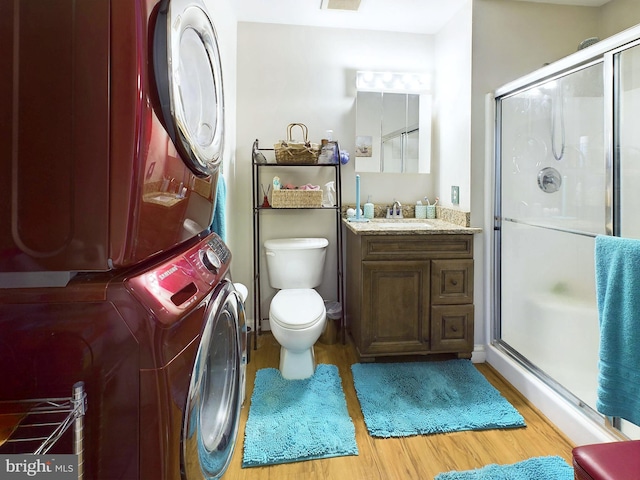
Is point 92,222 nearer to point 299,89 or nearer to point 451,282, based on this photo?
point 451,282

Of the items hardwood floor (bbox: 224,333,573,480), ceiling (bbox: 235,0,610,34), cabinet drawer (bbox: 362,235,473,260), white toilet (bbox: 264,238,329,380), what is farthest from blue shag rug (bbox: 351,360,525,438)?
ceiling (bbox: 235,0,610,34)

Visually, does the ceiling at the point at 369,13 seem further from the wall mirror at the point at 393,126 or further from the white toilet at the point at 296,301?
the white toilet at the point at 296,301

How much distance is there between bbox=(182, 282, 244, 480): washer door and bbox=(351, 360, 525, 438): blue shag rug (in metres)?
0.74

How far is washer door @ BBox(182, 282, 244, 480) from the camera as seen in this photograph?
0.80 meters

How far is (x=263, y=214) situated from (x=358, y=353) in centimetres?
120

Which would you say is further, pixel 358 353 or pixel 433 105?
pixel 433 105

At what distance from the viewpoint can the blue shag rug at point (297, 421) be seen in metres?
1.51

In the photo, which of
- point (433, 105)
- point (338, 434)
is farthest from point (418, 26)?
point (338, 434)

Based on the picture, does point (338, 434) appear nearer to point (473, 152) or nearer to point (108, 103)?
point (108, 103)

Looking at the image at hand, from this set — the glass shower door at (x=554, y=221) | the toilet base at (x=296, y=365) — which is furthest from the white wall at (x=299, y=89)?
the glass shower door at (x=554, y=221)

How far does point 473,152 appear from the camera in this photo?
229cm

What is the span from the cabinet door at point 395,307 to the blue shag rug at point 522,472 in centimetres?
86

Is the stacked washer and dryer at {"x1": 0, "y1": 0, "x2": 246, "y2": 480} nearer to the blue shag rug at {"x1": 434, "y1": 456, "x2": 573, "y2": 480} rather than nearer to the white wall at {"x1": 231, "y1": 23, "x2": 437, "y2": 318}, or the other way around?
the blue shag rug at {"x1": 434, "y1": 456, "x2": 573, "y2": 480}

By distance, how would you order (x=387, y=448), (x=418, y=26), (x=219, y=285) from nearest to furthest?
1. (x=219, y=285)
2. (x=387, y=448)
3. (x=418, y=26)
